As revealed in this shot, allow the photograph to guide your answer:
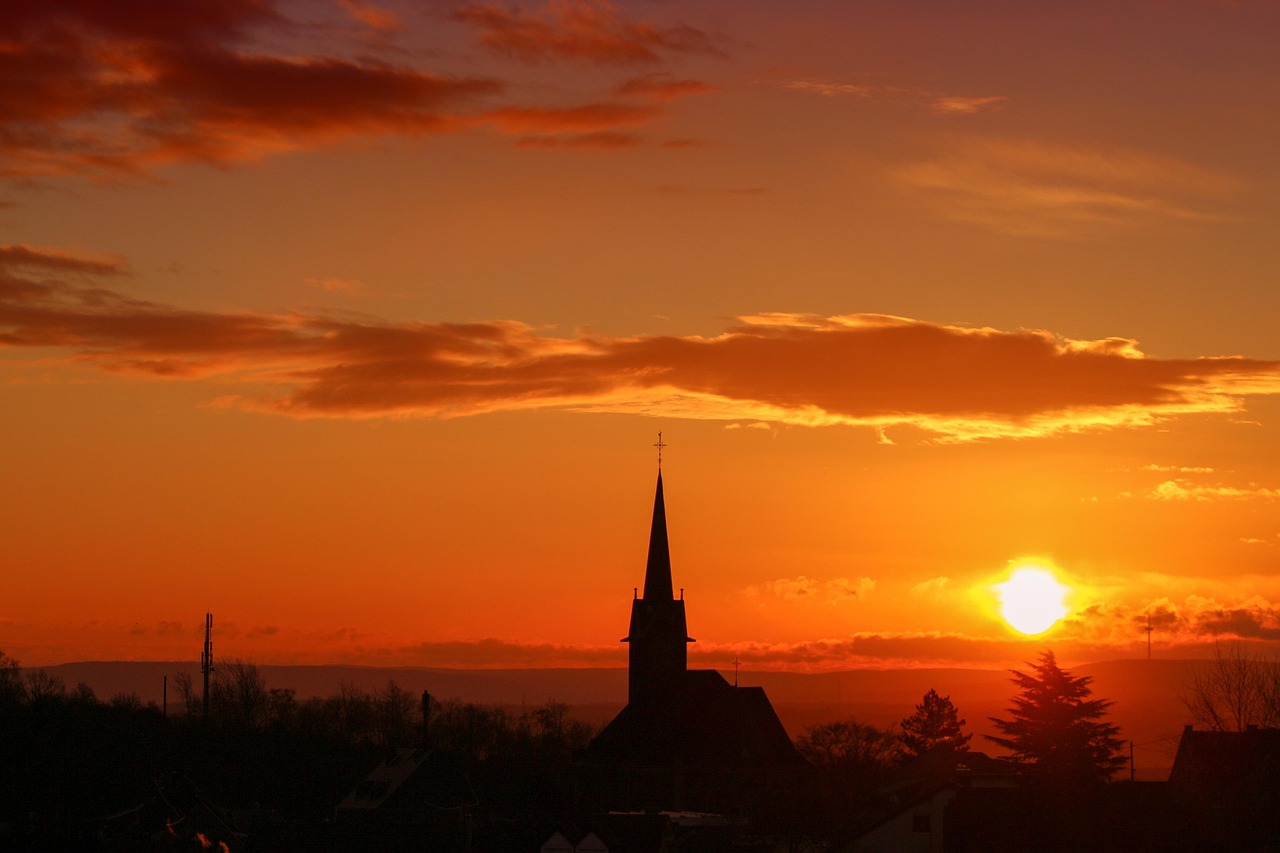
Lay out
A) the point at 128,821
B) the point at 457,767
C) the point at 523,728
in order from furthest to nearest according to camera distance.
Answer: the point at 523,728
the point at 457,767
the point at 128,821

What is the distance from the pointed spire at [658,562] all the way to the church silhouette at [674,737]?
68 millimetres

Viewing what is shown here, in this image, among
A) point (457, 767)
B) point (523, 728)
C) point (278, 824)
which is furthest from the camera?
point (523, 728)

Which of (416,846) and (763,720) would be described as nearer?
(416,846)

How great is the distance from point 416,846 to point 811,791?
36.5 meters

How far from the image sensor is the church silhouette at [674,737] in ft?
392

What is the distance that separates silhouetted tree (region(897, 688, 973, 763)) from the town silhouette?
19 centimetres

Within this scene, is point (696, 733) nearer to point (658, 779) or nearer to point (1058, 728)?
point (658, 779)

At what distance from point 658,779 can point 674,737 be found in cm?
317

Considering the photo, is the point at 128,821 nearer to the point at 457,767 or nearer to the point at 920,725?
the point at 457,767

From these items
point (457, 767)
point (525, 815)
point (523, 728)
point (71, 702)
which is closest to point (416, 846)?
point (525, 815)

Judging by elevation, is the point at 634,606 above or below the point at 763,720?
above

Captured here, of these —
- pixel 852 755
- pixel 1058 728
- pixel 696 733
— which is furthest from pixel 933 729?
pixel 1058 728

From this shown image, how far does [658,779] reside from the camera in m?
125

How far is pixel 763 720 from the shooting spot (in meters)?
130
